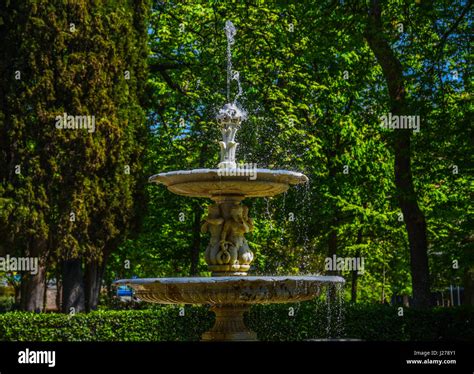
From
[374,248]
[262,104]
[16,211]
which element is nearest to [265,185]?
[16,211]

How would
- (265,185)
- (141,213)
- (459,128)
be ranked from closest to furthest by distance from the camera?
(265,185) < (459,128) < (141,213)

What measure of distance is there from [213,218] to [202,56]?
11.3m

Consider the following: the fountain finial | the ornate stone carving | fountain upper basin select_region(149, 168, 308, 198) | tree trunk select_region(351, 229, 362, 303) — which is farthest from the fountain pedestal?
tree trunk select_region(351, 229, 362, 303)

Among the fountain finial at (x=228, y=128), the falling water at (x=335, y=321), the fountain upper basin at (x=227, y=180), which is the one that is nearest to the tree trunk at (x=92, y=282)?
the falling water at (x=335, y=321)

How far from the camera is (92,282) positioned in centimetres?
2180

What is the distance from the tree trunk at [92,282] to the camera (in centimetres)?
2175

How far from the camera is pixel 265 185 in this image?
12.6 m

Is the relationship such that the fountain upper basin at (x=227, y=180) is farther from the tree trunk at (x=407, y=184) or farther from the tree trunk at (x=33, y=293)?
the tree trunk at (x=33, y=293)

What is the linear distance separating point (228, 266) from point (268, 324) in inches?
301

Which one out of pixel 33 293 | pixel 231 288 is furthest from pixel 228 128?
pixel 33 293

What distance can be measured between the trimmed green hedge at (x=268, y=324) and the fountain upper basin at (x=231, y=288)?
7768 millimetres

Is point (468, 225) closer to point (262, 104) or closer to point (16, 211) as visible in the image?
point (262, 104)

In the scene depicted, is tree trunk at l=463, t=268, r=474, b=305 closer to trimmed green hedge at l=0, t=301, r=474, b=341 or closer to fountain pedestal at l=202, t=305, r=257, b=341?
trimmed green hedge at l=0, t=301, r=474, b=341

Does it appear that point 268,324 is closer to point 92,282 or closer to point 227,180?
point 92,282
